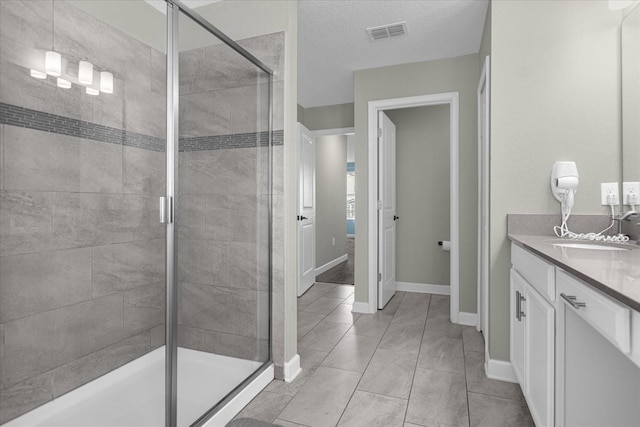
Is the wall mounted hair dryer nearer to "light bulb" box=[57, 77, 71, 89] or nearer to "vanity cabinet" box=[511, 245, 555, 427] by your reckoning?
"vanity cabinet" box=[511, 245, 555, 427]

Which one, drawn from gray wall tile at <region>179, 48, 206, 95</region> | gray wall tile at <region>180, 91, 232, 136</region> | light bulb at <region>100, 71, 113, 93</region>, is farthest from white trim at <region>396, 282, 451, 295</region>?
light bulb at <region>100, 71, 113, 93</region>

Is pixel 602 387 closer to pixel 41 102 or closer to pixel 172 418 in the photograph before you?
pixel 172 418

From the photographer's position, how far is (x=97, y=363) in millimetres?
1550

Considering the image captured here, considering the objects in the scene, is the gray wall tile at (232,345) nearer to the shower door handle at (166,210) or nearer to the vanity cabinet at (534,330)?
the shower door handle at (166,210)

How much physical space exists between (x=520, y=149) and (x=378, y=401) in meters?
1.67

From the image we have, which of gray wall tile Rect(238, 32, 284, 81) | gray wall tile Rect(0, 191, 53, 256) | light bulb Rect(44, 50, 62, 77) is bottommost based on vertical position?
gray wall tile Rect(0, 191, 53, 256)

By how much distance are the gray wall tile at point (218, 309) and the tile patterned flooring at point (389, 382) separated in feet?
1.38

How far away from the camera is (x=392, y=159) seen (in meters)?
4.03

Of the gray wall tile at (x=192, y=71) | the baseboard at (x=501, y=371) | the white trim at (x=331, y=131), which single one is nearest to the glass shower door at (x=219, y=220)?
the gray wall tile at (x=192, y=71)

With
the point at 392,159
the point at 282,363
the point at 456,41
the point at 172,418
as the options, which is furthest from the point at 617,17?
the point at 172,418

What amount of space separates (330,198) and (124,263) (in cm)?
463

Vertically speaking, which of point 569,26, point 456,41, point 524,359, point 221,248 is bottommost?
point 524,359

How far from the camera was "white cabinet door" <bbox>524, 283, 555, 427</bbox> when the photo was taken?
1335 mm

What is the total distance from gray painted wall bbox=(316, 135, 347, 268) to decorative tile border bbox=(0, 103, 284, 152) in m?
3.57
